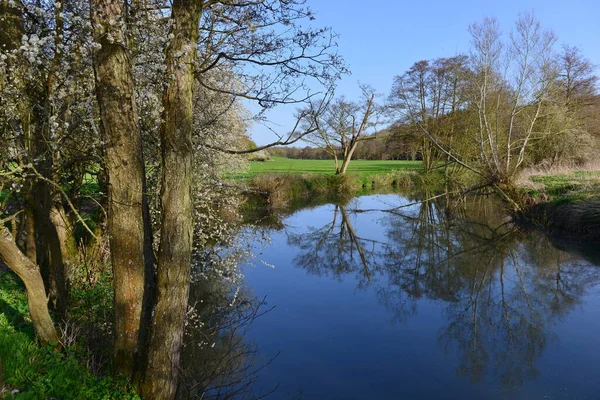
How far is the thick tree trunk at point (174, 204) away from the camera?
3.89 m

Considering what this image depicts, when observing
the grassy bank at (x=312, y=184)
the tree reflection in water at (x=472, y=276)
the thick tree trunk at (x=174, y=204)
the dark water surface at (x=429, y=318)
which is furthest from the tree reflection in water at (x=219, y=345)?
the grassy bank at (x=312, y=184)

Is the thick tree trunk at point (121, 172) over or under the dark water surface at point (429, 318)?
over

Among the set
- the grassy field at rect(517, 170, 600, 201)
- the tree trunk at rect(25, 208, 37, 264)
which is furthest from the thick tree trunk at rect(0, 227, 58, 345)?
the grassy field at rect(517, 170, 600, 201)

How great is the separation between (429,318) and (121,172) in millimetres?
6136

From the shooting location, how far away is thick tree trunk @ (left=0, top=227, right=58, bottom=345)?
3.92m

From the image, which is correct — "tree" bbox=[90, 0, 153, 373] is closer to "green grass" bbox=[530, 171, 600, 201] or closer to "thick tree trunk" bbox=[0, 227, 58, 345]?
"thick tree trunk" bbox=[0, 227, 58, 345]

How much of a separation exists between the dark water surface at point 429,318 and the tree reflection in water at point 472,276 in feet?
0.10

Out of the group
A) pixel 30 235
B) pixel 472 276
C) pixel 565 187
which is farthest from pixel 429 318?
pixel 565 187

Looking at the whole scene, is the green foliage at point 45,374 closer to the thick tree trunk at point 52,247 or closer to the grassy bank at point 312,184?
the thick tree trunk at point 52,247

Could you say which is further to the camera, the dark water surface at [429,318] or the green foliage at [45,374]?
the dark water surface at [429,318]

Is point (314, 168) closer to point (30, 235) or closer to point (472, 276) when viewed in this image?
point (472, 276)

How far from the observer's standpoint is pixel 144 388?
390 centimetres

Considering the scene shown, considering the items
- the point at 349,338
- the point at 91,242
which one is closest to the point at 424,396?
the point at 349,338

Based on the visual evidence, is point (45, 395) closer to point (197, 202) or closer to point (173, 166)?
point (173, 166)
